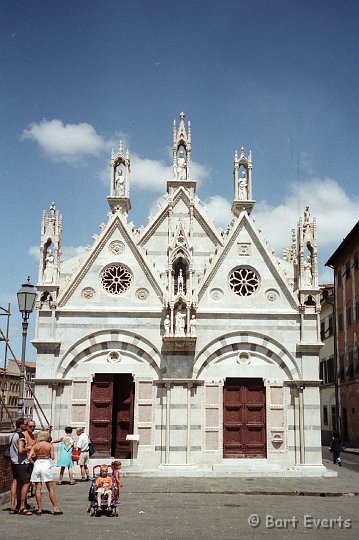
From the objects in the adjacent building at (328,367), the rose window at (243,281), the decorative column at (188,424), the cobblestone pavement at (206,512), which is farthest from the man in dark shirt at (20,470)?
the adjacent building at (328,367)

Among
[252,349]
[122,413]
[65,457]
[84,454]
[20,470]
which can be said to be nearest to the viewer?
[20,470]

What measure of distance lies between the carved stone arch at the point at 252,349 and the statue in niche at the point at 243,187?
19.7 feet

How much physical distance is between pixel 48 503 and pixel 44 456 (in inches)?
98.7

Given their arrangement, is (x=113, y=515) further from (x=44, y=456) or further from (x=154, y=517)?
(x=44, y=456)

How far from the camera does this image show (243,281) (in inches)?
953

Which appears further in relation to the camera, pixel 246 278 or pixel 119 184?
pixel 119 184

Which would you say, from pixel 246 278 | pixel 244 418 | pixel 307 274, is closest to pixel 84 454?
pixel 244 418

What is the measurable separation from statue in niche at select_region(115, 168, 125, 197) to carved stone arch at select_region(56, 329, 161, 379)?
631 cm

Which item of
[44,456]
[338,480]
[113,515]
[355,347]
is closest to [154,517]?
[113,515]

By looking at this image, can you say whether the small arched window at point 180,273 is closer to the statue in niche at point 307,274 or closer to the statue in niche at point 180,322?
the statue in niche at point 180,322

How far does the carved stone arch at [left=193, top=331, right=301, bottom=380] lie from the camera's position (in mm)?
23234

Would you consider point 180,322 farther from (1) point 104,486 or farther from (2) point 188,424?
(1) point 104,486

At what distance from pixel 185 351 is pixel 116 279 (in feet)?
13.2

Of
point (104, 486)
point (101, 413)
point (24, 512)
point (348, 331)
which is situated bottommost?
point (24, 512)
